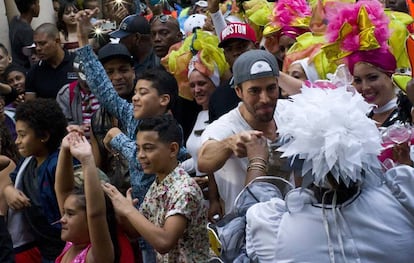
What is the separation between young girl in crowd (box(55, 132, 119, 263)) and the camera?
13.2 ft

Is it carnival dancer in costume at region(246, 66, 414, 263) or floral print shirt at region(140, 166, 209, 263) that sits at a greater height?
carnival dancer in costume at region(246, 66, 414, 263)

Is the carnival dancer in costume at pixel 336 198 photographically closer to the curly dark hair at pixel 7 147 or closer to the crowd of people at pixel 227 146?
the crowd of people at pixel 227 146

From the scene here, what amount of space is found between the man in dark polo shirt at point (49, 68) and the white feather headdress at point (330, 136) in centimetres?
481

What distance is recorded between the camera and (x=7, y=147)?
5770 mm

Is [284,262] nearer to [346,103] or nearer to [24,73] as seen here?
[346,103]

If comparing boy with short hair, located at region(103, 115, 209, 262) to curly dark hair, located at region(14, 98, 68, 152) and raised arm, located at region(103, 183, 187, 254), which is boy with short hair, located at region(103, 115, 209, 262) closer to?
raised arm, located at region(103, 183, 187, 254)

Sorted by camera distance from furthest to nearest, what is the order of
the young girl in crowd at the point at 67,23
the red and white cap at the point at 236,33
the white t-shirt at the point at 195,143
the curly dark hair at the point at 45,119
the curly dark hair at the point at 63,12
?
the curly dark hair at the point at 63,12 < the young girl in crowd at the point at 67,23 < the red and white cap at the point at 236,33 < the white t-shirt at the point at 195,143 < the curly dark hair at the point at 45,119

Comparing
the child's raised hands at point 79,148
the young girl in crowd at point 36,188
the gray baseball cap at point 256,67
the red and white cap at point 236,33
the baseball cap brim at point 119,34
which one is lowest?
the young girl in crowd at point 36,188

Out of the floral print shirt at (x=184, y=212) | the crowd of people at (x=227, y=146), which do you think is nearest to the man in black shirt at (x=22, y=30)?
the crowd of people at (x=227, y=146)

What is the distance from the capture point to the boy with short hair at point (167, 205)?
4.02m

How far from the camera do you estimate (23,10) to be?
9.70 meters

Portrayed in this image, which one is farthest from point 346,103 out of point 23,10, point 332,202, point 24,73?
point 23,10

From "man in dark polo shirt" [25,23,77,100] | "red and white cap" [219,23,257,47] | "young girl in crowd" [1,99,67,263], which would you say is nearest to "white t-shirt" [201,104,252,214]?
"young girl in crowd" [1,99,67,263]

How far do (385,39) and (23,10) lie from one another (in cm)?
598
